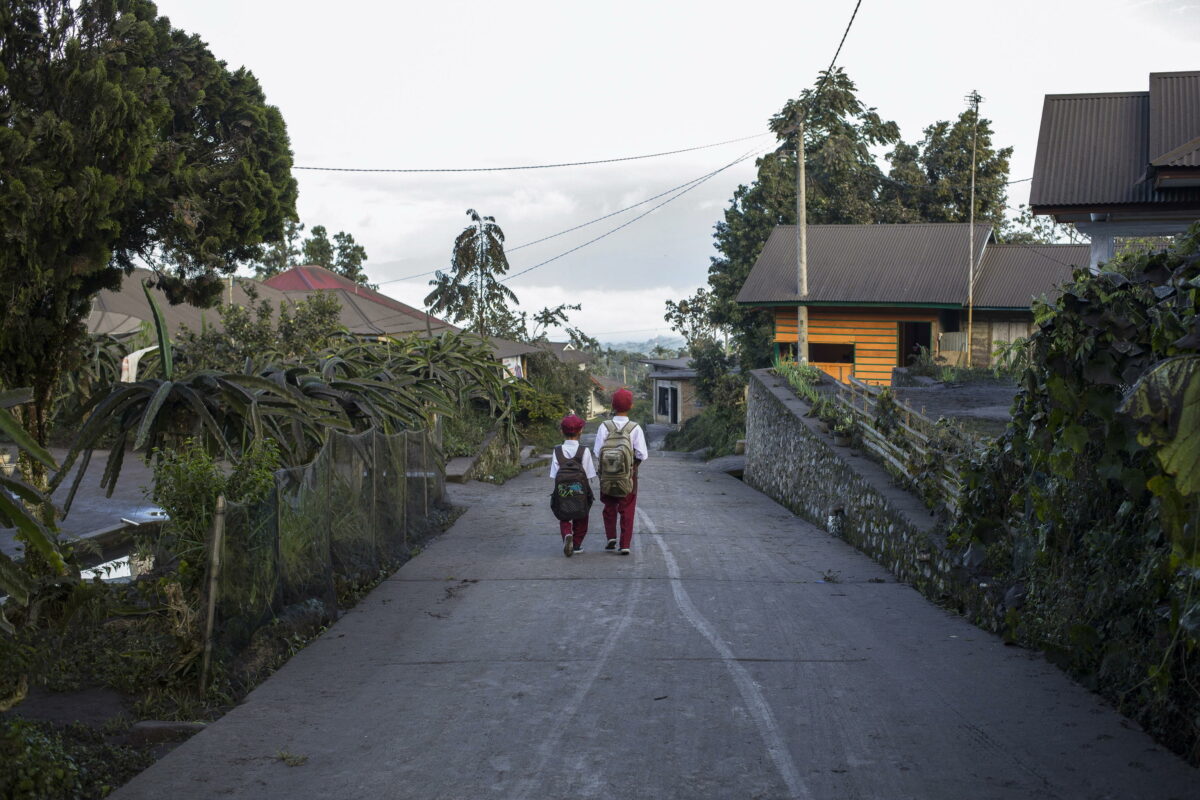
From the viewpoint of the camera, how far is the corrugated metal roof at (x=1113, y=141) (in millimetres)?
18172

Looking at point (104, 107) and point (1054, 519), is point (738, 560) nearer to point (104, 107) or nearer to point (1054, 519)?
point (1054, 519)

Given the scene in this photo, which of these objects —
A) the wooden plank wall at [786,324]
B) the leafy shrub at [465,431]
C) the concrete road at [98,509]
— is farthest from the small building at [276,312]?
the wooden plank wall at [786,324]

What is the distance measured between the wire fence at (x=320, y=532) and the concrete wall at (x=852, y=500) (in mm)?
5206

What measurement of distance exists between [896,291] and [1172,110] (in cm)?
1384

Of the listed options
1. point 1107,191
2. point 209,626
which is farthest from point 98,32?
point 1107,191

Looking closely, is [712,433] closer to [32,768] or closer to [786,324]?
[786,324]

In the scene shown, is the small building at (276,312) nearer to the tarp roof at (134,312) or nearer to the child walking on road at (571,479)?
the tarp roof at (134,312)

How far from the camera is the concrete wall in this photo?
31.7 feet

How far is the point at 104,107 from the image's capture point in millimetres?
9656

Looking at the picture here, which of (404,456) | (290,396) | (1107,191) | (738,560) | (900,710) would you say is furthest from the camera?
(1107,191)

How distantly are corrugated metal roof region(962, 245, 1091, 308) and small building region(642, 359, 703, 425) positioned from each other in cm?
2556

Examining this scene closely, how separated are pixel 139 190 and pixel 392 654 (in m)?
5.02

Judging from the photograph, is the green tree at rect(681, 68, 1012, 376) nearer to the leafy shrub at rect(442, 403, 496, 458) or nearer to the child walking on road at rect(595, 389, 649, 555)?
the leafy shrub at rect(442, 403, 496, 458)

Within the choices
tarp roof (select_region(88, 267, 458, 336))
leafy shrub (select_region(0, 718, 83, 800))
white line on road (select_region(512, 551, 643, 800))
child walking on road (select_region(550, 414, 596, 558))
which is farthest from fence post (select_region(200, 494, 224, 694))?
tarp roof (select_region(88, 267, 458, 336))
